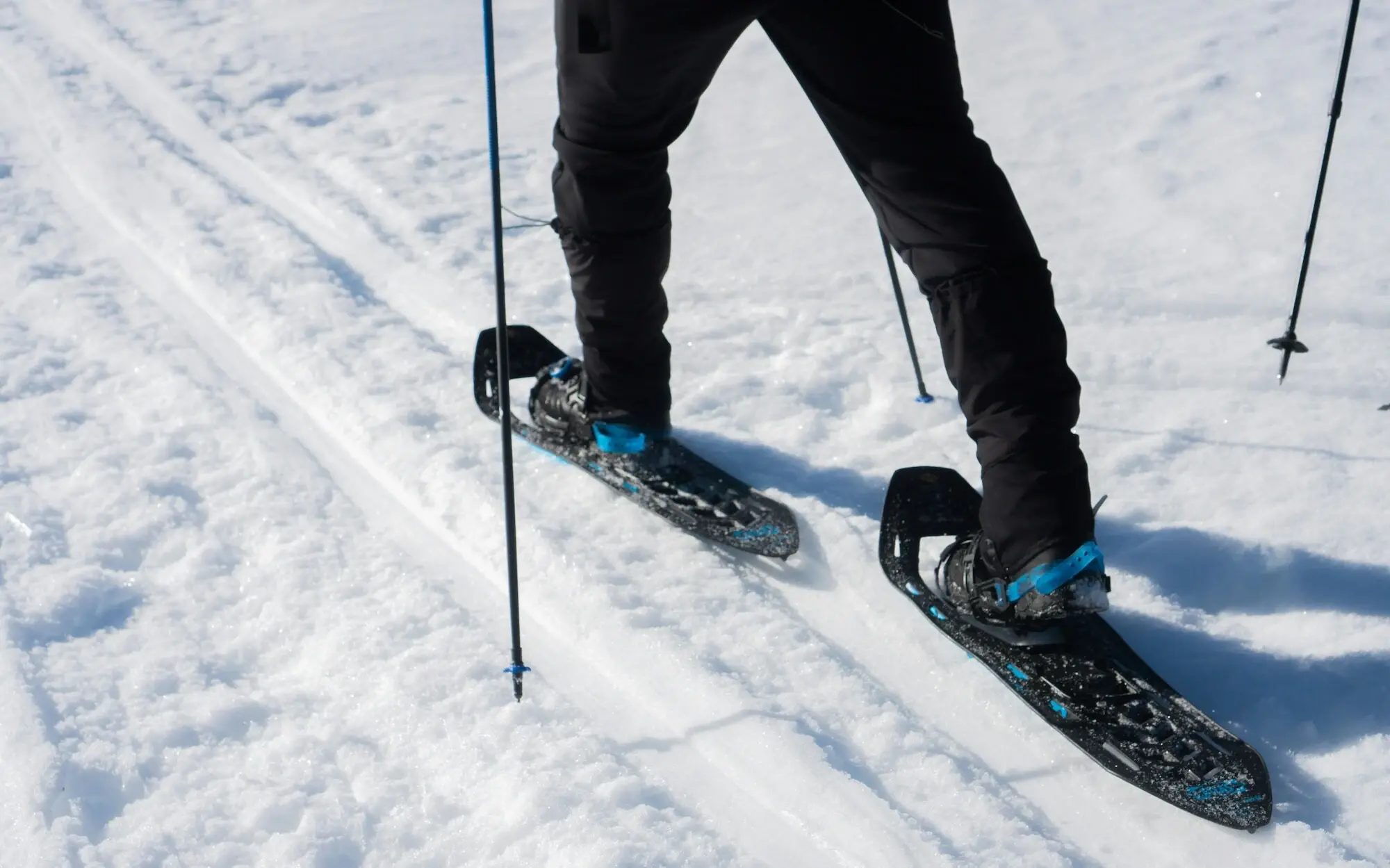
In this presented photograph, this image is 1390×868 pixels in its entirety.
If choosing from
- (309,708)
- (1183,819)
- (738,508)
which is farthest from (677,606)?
(1183,819)

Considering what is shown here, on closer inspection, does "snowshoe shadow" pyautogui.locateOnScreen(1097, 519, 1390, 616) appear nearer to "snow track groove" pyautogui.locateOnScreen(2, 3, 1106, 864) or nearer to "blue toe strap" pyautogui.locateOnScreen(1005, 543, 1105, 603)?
"blue toe strap" pyautogui.locateOnScreen(1005, 543, 1105, 603)

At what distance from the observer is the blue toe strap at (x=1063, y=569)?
6.06ft

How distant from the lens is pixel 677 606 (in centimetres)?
221

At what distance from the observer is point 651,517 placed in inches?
97.2

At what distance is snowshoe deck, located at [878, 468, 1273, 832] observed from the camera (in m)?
1.72

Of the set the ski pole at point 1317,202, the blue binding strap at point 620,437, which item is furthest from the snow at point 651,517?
the ski pole at point 1317,202

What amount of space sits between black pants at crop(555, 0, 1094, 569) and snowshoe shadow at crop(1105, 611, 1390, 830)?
A: 371 mm

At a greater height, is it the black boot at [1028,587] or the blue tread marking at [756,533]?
the black boot at [1028,587]

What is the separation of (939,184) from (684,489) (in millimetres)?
918

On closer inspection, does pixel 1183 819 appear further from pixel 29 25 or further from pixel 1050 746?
pixel 29 25

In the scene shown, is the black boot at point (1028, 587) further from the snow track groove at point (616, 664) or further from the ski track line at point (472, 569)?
the ski track line at point (472, 569)

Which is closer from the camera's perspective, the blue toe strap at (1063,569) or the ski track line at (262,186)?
the blue toe strap at (1063,569)

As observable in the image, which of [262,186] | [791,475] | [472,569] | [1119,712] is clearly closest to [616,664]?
[472,569]

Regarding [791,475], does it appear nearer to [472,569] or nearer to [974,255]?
[472,569]
